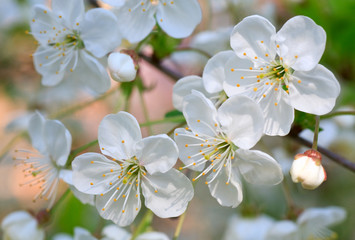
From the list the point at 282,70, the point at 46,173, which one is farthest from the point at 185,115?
the point at 46,173

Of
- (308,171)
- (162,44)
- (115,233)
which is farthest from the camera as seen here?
(162,44)

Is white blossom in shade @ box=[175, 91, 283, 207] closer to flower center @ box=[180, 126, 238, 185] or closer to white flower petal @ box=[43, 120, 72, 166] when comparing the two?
flower center @ box=[180, 126, 238, 185]

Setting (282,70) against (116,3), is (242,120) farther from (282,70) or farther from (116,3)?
(116,3)

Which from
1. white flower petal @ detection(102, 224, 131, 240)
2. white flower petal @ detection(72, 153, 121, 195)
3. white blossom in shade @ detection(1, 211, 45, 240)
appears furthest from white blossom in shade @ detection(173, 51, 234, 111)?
white blossom in shade @ detection(1, 211, 45, 240)

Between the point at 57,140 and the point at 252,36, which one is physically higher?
the point at 252,36

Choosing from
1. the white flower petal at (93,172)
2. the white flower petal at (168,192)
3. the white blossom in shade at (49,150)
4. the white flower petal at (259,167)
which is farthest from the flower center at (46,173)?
the white flower petal at (259,167)

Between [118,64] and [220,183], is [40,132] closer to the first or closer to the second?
[118,64]
